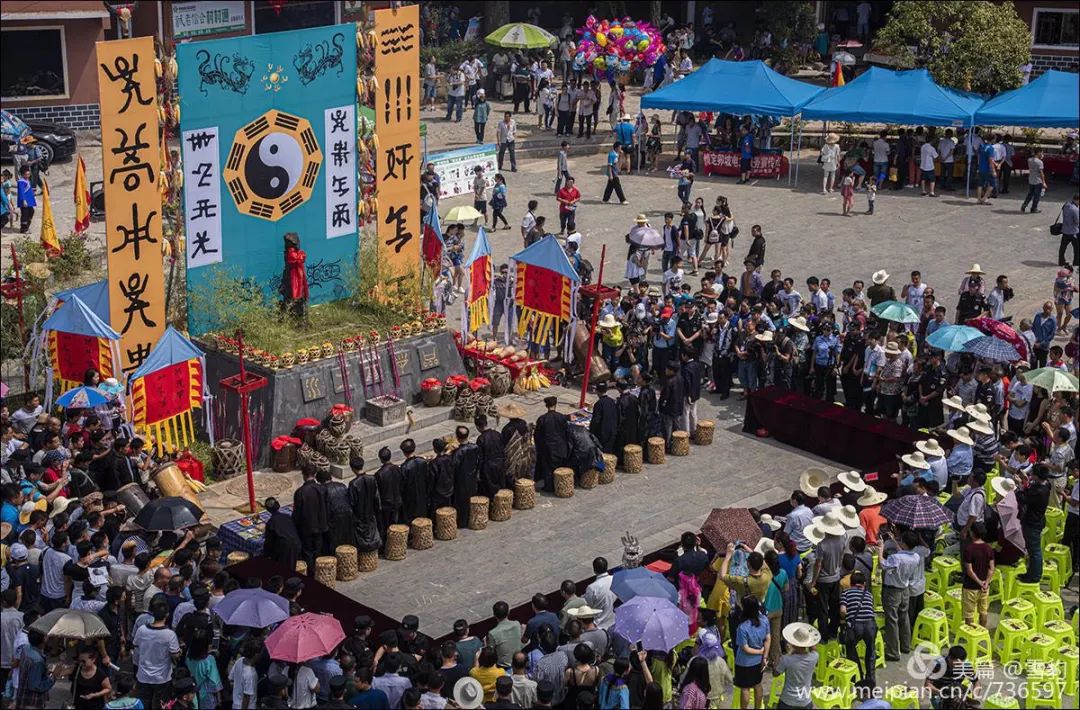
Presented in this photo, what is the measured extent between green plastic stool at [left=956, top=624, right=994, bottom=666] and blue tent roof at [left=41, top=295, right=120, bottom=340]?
37.9 ft

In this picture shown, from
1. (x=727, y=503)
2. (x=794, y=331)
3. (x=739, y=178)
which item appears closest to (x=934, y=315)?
(x=794, y=331)

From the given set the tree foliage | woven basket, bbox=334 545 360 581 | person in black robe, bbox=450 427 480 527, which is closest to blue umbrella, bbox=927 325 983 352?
person in black robe, bbox=450 427 480 527

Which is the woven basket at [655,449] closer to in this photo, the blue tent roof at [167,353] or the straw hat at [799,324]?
the straw hat at [799,324]

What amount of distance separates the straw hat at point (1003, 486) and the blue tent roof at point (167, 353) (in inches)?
399

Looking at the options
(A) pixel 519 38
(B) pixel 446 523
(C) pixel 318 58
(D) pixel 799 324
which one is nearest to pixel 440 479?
(B) pixel 446 523

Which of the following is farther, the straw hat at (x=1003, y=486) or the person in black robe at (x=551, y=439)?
the person in black robe at (x=551, y=439)

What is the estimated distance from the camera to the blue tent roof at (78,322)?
2148 cm

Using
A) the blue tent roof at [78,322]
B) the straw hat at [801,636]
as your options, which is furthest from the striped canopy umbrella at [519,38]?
the straw hat at [801,636]

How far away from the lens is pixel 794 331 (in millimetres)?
24047

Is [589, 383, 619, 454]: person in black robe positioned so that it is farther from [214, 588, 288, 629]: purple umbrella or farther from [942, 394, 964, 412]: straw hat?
[214, 588, 288, 629]: purple umbrella

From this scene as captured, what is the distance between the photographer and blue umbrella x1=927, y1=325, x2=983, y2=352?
22203 millimetres

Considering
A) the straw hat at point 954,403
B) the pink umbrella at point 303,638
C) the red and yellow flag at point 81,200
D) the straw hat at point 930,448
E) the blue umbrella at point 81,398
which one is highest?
the red and yellow flag at point 81,200

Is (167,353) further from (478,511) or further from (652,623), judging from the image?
(652,623)

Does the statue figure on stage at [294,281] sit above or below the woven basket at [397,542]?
above
